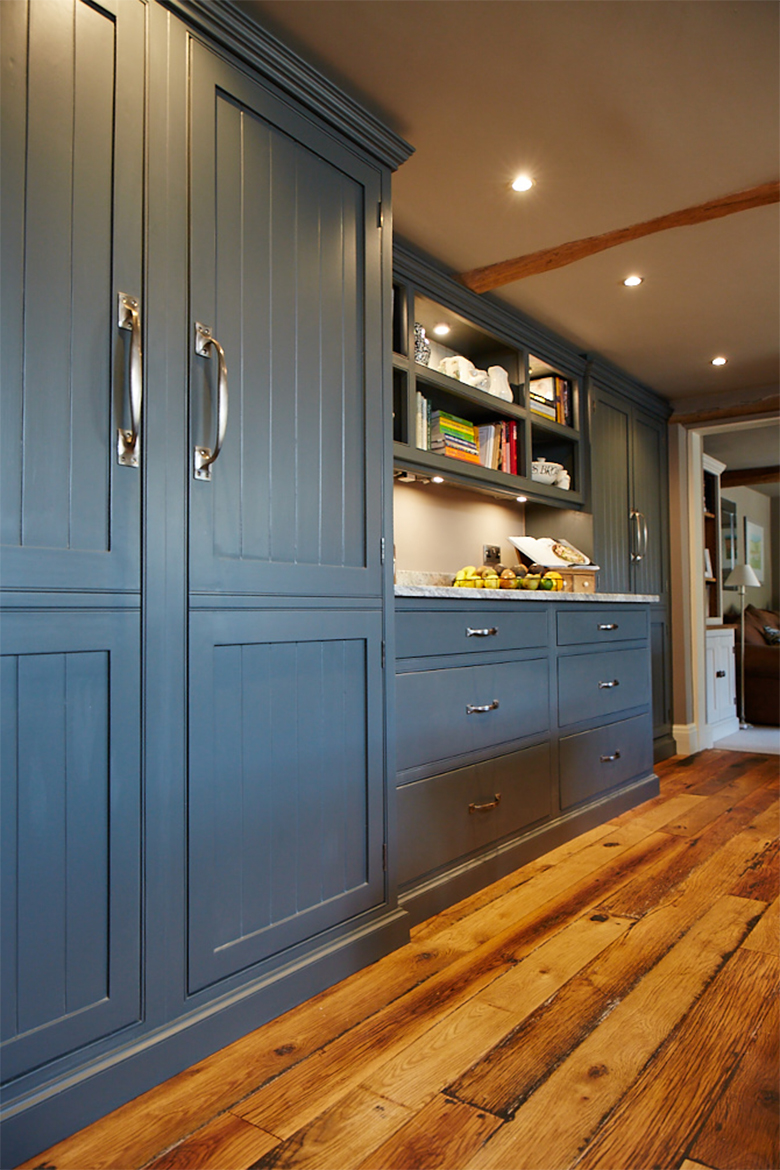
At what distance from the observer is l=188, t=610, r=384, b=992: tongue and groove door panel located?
1.51m

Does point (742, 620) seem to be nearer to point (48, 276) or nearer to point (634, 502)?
point (634, 502)

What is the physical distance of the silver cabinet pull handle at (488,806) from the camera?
2.37m

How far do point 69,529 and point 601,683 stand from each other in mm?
2440

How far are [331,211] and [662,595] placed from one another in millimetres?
3750

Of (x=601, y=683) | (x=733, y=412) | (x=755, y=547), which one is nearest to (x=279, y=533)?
(x=601, y=683)

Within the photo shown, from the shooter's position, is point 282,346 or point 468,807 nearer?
point 282,346

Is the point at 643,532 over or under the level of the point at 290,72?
under

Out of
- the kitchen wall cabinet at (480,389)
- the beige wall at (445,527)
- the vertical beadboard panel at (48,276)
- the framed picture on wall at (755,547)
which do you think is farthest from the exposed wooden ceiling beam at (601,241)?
the framed picture on wall at (755,547)

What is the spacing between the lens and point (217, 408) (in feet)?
5.09

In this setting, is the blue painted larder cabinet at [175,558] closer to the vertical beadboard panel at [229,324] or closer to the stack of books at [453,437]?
the vertical beadboard panel at [229,324]

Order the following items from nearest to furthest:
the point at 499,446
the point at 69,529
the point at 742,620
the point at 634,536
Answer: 1. the point at 69,529
2. the point at 499,446
3. the point at 634,536
4. the point at 742,620

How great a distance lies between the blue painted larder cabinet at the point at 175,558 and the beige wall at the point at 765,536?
7.10 metres

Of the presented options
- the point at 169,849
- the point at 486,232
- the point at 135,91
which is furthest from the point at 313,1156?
the point at 486,232

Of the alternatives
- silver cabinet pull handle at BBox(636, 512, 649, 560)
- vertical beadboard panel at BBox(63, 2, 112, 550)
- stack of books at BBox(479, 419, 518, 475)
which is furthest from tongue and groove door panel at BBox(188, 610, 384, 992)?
silver cabinet pull handle at BBox(636, 512, 649, 560)
